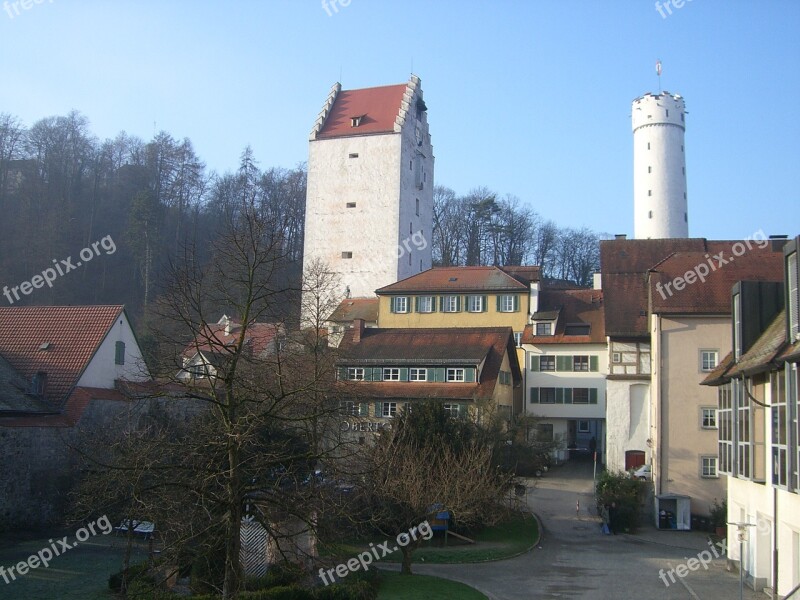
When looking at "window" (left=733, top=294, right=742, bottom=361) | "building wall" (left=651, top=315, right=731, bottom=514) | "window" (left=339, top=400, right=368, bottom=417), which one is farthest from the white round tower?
"window" (left=733, top=294, right=742, bottom=361)

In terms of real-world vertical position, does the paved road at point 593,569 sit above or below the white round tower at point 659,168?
below

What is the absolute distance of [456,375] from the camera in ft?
135

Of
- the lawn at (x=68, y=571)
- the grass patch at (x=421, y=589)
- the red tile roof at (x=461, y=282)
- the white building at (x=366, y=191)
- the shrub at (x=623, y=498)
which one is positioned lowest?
the lawn at (x=68, y=571)

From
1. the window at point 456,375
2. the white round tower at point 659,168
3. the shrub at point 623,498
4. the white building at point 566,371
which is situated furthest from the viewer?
the white round tower at point 659,168

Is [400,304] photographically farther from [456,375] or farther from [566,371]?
[456,375]

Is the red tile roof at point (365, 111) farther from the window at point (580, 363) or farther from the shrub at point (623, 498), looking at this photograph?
the shrub at point (623, 498)

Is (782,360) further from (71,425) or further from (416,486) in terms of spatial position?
(71,425)

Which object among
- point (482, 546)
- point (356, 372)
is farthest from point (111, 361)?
point (482, 546)

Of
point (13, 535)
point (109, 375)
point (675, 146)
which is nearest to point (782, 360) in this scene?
point (13, 535)

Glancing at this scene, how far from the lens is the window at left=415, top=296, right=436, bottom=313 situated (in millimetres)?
53938

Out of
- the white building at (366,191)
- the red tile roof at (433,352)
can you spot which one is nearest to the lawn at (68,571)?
the red tile roof at (433,352)

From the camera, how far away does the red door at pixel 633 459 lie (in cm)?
3753

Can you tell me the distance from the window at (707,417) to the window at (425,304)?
2384 centimetres

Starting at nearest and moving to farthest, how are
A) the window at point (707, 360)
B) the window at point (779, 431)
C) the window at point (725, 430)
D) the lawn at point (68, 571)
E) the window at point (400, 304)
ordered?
the window at point (779, 431), the lawn at point (68, 571), the window at point (725, 430), the window at point (707, 360), the window at point (400, 304)
